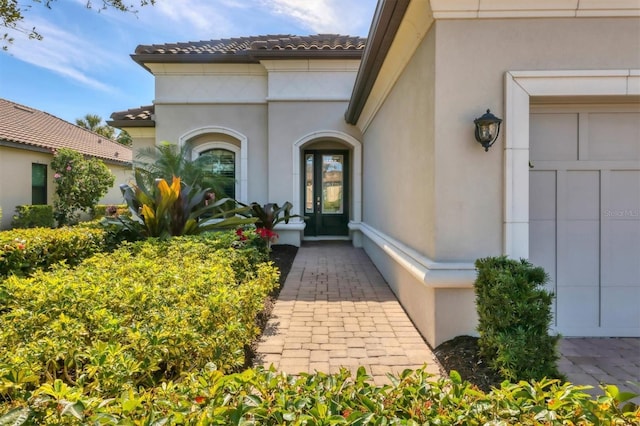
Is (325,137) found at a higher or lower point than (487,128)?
higher

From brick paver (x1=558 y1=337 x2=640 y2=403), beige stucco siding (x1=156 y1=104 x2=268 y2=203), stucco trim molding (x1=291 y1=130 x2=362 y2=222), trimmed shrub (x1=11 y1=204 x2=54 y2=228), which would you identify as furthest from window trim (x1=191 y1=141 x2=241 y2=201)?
brick paver (x1=558 y1=337 x2=640 y2=403)

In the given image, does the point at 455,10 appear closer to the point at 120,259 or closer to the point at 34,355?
the point at 34,355

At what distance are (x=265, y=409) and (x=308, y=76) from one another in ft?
32.2

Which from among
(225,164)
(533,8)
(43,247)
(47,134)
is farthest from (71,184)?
(533,8)

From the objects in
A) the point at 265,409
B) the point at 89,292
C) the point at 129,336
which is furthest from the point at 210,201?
the point at 265,409

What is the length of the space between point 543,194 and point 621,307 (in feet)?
5.26

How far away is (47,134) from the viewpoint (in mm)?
17062

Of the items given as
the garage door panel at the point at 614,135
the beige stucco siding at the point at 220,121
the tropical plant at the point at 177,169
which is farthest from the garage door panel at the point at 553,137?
the beige stucco siding at the point at 220,121

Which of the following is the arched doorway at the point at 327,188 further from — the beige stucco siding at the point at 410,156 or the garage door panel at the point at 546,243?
the garage door panel at the point at 546,243

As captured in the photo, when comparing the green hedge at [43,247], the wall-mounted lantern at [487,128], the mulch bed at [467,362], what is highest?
the wall-mounted lantern at [487,128]

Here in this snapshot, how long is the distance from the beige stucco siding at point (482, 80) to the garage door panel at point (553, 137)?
573mm

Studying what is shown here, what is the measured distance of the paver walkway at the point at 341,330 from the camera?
3412mm

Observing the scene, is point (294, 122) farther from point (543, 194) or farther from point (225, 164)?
point (543, 194)

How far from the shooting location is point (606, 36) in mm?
3533
